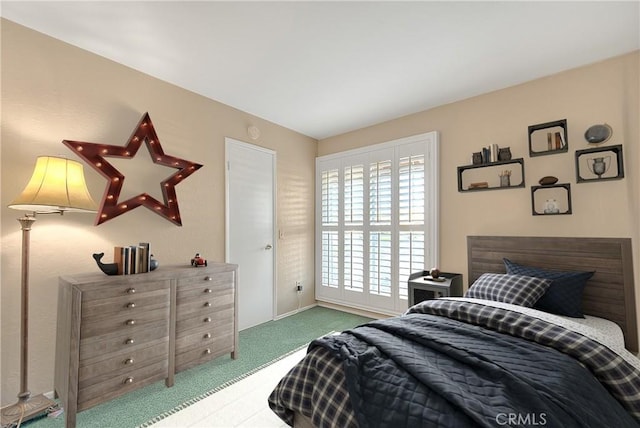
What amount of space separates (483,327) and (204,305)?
2067mm

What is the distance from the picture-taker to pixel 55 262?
2.11m

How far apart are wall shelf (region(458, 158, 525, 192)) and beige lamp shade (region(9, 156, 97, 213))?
3.32m

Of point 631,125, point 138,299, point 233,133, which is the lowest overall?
point 138,299

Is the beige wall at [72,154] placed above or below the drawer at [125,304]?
above

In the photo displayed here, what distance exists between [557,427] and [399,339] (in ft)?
2.18

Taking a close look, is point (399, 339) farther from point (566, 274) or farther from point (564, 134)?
point (564, 134)

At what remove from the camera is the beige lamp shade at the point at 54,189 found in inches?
68.8

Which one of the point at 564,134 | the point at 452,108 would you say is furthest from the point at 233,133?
the point at 564,134

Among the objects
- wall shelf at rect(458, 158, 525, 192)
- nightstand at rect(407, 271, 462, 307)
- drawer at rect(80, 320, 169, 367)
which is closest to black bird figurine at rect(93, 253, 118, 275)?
drawer at rect(80, 320, 169, 367)

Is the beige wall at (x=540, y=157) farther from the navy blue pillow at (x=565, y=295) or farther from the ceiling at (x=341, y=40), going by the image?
the navy blue pillow at (x=565, y=295)

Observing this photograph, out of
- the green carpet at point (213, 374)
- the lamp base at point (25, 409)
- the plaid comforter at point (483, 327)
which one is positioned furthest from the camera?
the green carpet at point (213, 374)

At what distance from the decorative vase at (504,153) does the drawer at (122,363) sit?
338 cm

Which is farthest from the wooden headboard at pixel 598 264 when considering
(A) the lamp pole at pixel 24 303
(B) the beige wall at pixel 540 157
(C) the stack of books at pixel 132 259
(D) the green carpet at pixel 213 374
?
(A) the lamp pole at pixel 24 303

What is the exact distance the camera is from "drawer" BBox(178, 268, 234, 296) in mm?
2320
